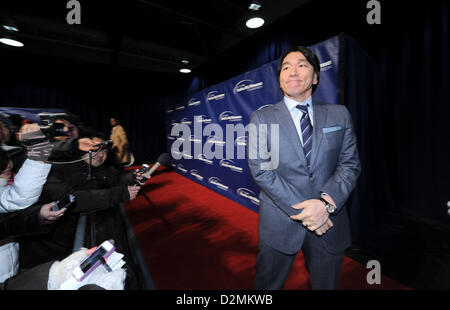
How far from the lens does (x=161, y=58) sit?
6145 mm

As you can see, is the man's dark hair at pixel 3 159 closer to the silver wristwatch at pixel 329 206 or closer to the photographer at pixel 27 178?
the photographer at pixel 27 178

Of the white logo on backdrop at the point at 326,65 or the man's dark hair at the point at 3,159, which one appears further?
the white logo on backdrop at the point at 326,65

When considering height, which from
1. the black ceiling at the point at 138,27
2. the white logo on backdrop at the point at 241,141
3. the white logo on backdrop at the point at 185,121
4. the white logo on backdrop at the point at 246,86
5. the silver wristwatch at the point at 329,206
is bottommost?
the silver wristwatch at the point at 329,206

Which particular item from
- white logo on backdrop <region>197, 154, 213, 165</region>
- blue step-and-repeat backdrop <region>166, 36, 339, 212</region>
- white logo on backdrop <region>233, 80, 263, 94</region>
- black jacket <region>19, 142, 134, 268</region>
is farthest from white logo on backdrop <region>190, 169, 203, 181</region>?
black jacket <region>19, 142, 134, 268</region>

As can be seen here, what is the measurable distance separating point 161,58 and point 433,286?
25.7 feet

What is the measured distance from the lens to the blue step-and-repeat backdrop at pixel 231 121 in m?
1.96

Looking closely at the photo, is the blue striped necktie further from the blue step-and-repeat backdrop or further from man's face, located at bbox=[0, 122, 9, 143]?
man's face, located at bbox=[0, 122, 9, 143]

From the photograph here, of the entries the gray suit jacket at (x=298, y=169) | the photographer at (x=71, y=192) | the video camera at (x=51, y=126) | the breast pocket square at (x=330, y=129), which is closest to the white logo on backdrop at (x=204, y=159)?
the photographer at (x=71, y=192)

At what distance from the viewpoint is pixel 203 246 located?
208 cm

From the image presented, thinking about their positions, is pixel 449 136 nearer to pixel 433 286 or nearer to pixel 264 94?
pixel 433 286

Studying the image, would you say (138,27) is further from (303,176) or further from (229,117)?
(303,176)

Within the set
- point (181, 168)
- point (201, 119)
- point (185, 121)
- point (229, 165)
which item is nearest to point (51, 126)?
point (229, 165)

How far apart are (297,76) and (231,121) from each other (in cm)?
232

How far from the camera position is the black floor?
5.02ft
